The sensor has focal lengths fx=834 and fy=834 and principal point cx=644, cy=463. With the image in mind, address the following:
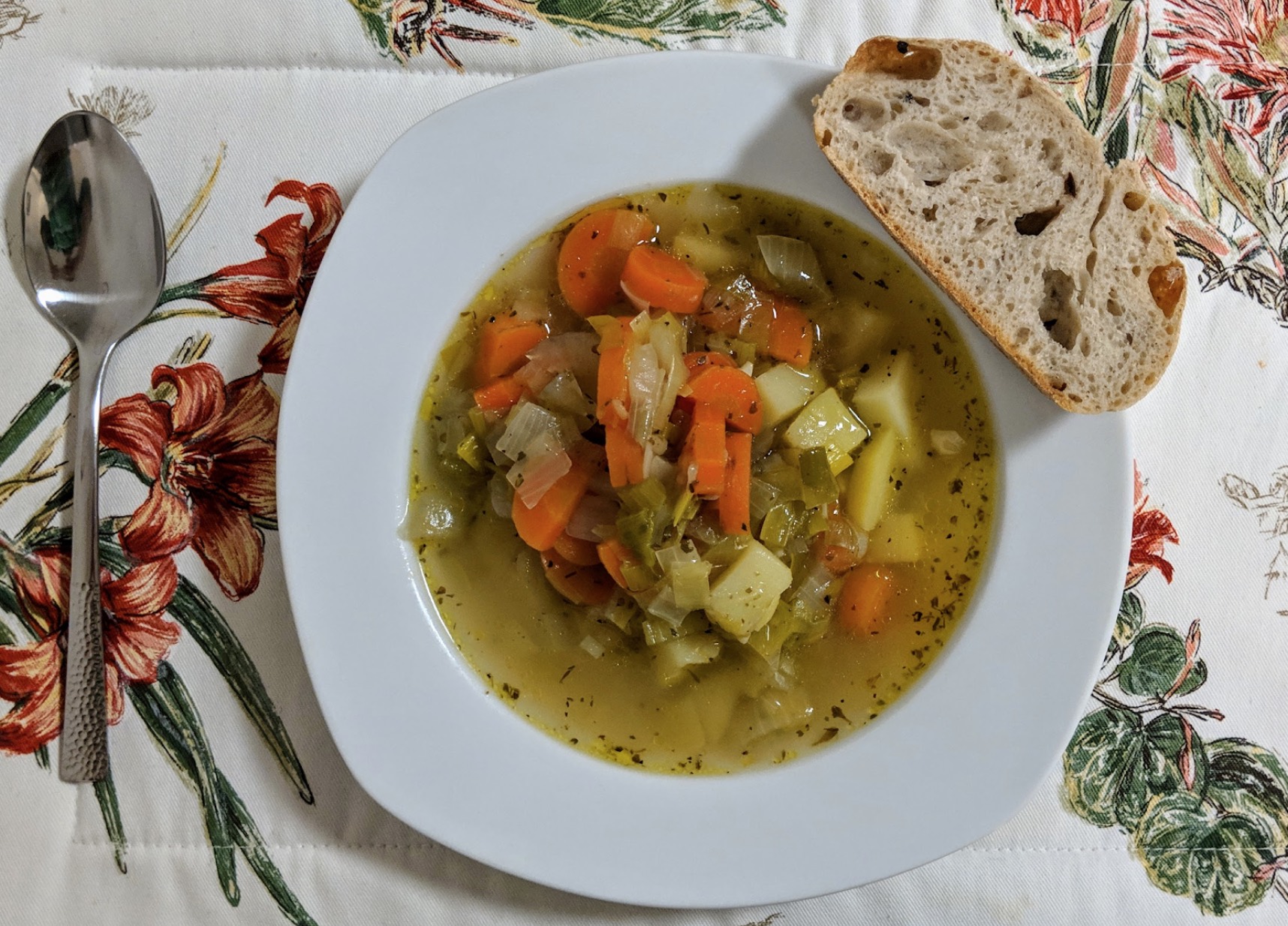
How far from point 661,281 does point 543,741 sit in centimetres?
95

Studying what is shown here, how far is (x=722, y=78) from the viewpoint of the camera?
61.4 inches

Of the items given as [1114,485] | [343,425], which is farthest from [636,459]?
[1114,485]

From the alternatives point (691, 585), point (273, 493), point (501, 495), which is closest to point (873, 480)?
point (691, 585)

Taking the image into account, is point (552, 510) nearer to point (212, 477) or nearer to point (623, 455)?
point (623, 455)

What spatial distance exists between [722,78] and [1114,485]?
1.06 m

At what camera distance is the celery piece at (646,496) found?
5.14 ft

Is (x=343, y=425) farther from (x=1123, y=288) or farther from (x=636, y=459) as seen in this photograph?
(x=1123, y=288)

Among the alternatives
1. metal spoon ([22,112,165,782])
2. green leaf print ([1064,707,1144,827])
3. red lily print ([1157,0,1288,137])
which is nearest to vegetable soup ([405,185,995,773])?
green leaf print ([1064,707,1144,827])

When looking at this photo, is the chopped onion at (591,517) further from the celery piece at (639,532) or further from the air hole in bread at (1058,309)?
the air hole in bread at (1058,309)

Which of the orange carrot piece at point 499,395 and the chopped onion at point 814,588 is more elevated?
the orange carrot piece at point 499,395

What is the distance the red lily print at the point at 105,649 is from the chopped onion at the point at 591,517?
0.86 meters

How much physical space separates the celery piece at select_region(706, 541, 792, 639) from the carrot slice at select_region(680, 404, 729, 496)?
147 millimetres

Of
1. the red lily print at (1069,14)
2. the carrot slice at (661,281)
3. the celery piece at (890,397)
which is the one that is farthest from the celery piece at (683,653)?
the red lily print at (1069,14)

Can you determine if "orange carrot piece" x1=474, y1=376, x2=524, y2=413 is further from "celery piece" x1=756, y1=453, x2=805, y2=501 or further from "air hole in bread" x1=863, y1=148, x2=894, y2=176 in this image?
"air hole in bread" x1=863, y1=148, x2=894, y2=176
